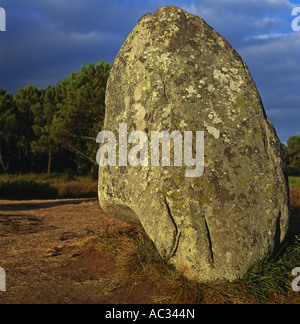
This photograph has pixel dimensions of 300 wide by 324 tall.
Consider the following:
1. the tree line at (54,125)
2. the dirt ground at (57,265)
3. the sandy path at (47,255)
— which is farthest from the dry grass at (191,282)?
the tree line at (54,125)

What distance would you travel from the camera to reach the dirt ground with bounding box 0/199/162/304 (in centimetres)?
392

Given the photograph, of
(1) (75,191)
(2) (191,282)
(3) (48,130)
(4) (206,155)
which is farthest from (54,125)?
(2) (191,282)

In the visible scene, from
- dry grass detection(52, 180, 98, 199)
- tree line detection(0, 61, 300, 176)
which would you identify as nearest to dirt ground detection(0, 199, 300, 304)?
dry grass detection(52, 180, 98, 199)

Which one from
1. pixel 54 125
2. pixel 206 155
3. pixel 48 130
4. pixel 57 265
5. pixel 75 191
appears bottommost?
pixel 57 265

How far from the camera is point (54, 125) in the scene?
24812 mm

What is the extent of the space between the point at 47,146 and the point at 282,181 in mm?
28720

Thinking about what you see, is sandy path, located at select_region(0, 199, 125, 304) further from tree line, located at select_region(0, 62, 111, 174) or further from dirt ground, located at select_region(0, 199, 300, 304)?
tree line, located at select_region(0, 62, 111, 174)

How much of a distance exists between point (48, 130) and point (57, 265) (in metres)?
26.1

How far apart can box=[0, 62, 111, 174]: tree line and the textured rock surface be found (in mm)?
17812

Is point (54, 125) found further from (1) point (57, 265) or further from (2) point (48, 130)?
(1) point (57, 265)

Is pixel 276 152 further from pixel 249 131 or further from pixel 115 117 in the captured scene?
pixel 115 117

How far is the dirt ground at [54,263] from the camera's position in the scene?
12.8ft

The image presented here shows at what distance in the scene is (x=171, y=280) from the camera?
395 cm
